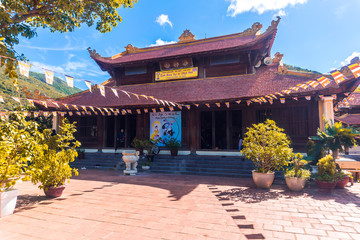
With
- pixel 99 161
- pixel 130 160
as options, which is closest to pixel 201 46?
pixel 130 160

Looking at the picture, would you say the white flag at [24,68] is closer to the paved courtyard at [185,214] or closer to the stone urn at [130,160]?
the paved courtyard at [185,214]

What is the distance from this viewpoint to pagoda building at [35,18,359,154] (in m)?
9.79

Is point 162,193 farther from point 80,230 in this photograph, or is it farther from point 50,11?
point 50,11

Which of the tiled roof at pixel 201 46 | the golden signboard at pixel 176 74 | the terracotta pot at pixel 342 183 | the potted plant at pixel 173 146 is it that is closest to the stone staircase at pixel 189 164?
the potted plant at pixel 173 146

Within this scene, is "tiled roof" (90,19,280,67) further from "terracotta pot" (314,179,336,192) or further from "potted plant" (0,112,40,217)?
"potted plant" (0,112,40,217)

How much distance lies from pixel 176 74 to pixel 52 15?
7262 mm

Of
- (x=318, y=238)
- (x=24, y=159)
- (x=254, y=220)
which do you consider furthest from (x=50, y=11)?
(x=318, y=238)

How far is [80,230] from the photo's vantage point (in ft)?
11.2

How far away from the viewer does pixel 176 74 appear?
13422mm

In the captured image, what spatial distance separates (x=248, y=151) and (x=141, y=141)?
628cm

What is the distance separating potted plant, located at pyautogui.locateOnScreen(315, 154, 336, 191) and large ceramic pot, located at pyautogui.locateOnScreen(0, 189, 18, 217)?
755cm

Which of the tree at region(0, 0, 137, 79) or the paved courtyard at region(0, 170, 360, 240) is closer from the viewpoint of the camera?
the paved courtyard at region(0, 170, 360, 240)

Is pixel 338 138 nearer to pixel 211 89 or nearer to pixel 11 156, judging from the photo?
pixel 211 89

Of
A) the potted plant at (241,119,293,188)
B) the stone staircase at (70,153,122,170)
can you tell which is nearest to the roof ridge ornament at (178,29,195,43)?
the stone staircase at (70,153,122,170)
